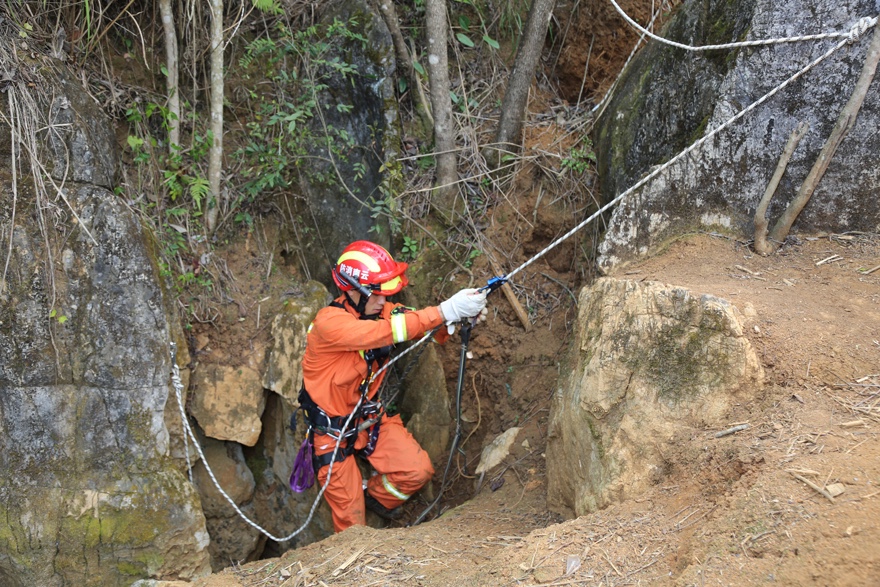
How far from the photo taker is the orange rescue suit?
4.45 m

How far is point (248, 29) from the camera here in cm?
591

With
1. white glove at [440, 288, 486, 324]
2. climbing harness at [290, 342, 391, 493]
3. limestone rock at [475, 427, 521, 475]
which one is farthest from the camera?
climbing harness at [290, 342, 391, 493]

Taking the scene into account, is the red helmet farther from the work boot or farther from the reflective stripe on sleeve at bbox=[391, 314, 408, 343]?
the work boot

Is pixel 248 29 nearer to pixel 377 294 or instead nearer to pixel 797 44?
pixel 377 294

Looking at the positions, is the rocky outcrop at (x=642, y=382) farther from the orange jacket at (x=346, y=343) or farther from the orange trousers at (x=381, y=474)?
the orange trousers at (x=381, y=474)

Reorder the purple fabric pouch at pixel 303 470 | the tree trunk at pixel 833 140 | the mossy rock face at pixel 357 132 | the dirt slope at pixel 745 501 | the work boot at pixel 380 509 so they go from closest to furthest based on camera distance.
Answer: the dirt slope at pixel 745 501
the tree trunk at pixel 833 140
the purple fabric pouch at pixel 303 470
the work boot at pixel 380 509
the mossy rock face at pixel 357 132

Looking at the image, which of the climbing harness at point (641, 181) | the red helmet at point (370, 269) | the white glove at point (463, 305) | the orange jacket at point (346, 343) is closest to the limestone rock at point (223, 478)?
the climbing harness at point (641, 181)

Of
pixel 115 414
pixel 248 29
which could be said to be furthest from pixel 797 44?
pixel 115 414

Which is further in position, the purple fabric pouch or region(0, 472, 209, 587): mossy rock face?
the purple fabric pouch

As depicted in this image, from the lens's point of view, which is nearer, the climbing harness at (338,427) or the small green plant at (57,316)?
the small green plant at (57,316)

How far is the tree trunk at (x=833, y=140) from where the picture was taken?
3537 mm

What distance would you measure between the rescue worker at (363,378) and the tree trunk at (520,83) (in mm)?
1540

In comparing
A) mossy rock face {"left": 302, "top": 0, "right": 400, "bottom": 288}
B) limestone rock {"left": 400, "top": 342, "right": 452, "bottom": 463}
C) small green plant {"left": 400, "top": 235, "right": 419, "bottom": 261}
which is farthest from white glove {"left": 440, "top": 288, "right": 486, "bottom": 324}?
mossy rock face {"left": 302, "top": 0, "right": 400, "bottom": 288}

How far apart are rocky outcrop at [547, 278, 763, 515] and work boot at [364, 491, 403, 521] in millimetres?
2108
